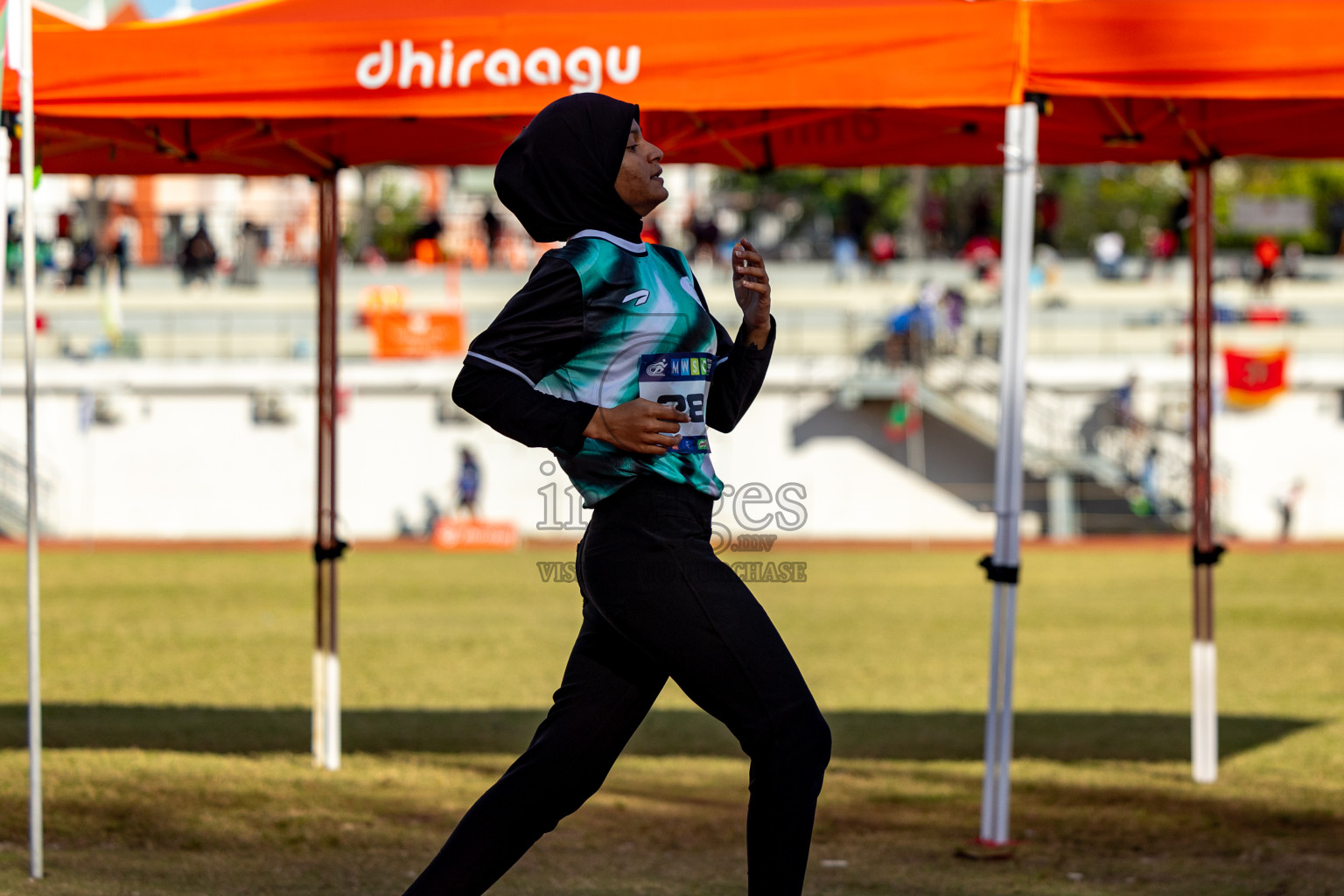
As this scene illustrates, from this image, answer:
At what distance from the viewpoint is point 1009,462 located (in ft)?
16.8

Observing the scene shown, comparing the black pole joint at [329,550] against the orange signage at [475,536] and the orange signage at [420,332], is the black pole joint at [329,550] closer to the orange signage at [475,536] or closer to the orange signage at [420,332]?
the orange signage at [475,536]

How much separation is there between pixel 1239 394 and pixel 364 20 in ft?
85.2

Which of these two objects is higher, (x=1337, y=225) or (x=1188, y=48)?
(x=1337, y=225)

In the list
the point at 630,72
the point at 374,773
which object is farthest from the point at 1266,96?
the point at 374,773

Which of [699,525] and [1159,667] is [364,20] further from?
[1159,667]

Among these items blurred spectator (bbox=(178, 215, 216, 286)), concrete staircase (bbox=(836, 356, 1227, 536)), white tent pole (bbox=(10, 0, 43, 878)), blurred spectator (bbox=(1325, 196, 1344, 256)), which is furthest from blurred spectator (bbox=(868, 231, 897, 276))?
white tent pole (bbox=(10, 0, 43, 878))

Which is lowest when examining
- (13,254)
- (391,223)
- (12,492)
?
(12,492)

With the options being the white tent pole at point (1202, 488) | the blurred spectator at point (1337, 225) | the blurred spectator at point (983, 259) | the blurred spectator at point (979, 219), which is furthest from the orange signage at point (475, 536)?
the blurred spectator at point (1337, 225)

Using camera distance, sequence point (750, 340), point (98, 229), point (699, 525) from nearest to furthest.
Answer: point (699, 525)
point (750, 340)
point (98, 229)

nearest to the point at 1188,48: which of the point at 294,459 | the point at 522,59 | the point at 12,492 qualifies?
the point at 522,59

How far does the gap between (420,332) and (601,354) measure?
85.4 ft

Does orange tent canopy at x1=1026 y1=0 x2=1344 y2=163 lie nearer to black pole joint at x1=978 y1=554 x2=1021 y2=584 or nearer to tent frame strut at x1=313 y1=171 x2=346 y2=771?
black pole joint at x1=978 y1=554 x2=1021 y2=584

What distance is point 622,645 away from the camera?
129 inches

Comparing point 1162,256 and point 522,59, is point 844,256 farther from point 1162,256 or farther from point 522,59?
point 522,59
